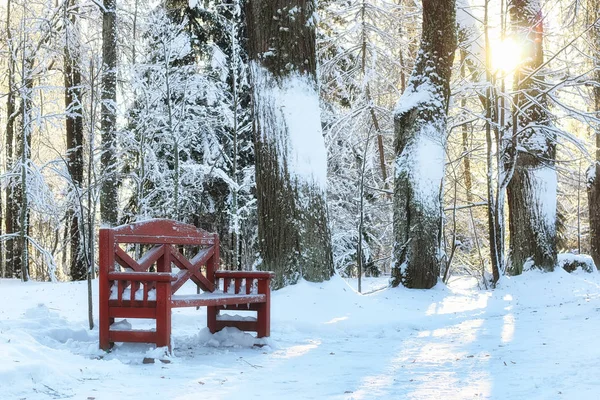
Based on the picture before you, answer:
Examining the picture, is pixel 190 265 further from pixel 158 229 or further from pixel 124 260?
pixel 124 260

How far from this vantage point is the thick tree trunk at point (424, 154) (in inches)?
358

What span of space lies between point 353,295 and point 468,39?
25.1 ft

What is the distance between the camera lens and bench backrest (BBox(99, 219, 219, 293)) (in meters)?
4.85

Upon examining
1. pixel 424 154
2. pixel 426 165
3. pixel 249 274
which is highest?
pixel 424 154

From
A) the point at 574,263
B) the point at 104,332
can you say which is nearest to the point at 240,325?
the point at 104,332

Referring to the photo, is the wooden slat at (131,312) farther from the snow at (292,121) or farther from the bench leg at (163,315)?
the snow at (292,121)

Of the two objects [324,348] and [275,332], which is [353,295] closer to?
[275,332]

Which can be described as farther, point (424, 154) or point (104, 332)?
point (424, 154)

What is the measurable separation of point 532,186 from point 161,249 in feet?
25.8

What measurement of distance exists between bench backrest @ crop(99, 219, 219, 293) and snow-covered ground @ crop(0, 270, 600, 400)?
1.95 feet

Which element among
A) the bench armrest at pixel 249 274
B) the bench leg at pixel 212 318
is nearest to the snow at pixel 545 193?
the bench armrest at pixel 249 274

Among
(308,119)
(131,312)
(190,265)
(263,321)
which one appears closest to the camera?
(131,312)

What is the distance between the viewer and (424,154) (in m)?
9.27

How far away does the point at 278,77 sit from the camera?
7637 mm
